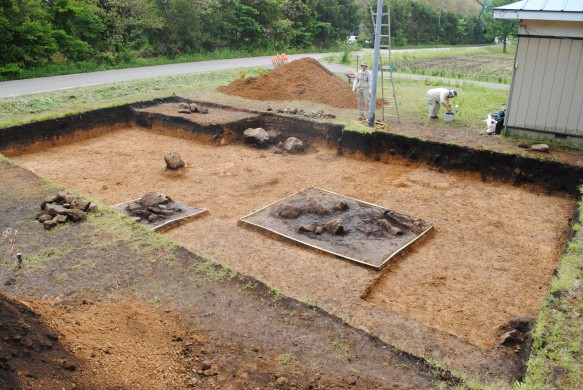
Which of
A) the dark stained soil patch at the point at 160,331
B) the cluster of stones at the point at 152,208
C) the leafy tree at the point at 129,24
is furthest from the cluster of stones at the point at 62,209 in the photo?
the leafy tree at the point at 129,24

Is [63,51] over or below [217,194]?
over

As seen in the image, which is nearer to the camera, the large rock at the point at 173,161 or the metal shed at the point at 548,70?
the metal shed at the point at 548,70

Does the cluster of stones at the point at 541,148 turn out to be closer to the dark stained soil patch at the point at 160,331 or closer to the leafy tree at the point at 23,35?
the dark stained soil patch at the point at 160,331

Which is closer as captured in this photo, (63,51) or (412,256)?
(412,256)

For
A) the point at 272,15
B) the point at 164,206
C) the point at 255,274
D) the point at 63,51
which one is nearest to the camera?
the point at 255,274

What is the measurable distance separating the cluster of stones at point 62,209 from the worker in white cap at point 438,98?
873 centimetres

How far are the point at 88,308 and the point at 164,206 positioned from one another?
339 cm

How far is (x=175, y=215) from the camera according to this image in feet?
25.5

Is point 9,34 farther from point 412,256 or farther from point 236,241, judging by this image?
point 412,256

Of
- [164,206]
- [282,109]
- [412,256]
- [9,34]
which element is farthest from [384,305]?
[9,34]

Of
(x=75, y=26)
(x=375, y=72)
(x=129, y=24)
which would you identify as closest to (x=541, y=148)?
(x=375, y=72)

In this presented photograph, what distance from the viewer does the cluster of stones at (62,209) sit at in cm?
647

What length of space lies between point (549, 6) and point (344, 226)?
6522mm

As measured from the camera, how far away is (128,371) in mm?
3684
